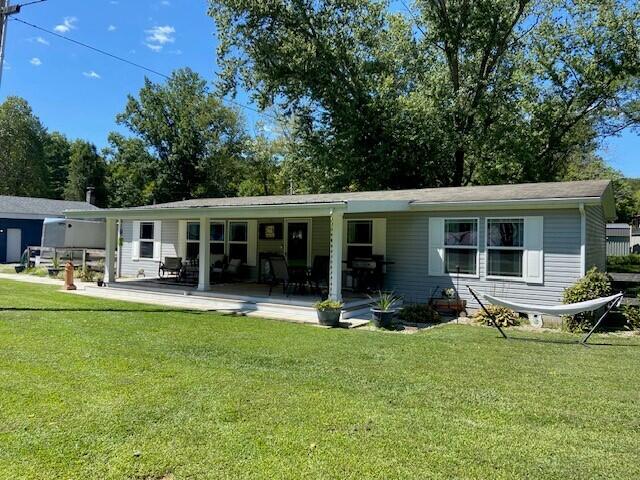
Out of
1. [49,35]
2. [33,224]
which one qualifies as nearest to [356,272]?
[49,35]

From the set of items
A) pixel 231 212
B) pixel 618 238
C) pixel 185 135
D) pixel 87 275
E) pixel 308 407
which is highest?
pixel 185 135

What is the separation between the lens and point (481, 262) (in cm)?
1037

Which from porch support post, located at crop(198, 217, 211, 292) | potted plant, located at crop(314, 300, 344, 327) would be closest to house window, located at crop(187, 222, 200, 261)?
porch support post, located at crop(198, 217, 211, 292)

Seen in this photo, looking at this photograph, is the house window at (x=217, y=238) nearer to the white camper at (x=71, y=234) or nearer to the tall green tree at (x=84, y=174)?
the white camper at (x=71, y=234)

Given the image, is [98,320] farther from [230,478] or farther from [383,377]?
[230,478]

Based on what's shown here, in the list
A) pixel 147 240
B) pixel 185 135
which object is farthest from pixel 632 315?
pixel 185 135

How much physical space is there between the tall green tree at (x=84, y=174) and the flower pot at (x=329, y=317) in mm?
37726

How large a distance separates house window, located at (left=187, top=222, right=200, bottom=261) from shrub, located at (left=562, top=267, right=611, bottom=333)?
11116 millimetres

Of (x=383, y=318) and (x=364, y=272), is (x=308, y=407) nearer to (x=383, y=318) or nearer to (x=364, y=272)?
(x=383, y=318)

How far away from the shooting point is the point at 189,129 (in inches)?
1329

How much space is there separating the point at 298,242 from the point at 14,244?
18.9 metres

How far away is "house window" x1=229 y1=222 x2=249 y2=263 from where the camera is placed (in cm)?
1512

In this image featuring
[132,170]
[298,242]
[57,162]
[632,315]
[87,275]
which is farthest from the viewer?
[57,162]

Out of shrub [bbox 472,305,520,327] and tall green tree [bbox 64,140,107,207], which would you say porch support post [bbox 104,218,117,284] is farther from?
tall green tree [bbox 64,140,107,207]
